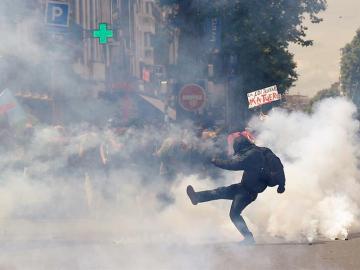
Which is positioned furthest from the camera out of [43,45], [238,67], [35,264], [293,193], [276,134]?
[238,67]

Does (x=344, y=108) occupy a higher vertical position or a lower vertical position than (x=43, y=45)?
lower

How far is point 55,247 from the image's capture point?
11.9m

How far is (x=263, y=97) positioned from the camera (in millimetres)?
20531

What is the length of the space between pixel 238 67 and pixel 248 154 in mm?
17057

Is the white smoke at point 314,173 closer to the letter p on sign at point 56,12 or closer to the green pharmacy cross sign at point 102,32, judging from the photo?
the letter p on sign at point 56,12

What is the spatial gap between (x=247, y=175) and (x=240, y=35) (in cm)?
1198

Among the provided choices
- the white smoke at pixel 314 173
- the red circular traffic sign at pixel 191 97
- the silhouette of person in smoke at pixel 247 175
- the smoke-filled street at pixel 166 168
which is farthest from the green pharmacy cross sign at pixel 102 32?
the silhouette of person in smoke at pixel 247 175

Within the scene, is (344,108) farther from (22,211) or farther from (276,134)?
(22,211)

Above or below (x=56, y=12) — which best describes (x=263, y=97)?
below

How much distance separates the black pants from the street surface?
15.2 inches

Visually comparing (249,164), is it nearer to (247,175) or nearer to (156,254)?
(247,175)

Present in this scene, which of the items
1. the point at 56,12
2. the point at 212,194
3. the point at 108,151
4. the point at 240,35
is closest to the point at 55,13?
the point at 56,12

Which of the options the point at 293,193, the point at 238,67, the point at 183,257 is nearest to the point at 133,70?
the point at 238,67

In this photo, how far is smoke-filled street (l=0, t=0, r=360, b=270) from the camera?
1107 centimetres
